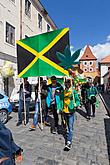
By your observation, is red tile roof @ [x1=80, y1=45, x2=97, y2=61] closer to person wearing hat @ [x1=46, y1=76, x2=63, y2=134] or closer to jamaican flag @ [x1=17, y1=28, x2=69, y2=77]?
jamaican flag @ [x1=17, y1=28, x2=69, y2=77]

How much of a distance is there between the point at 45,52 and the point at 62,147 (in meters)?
3.57

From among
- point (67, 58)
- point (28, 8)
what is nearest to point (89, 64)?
point (28, 8)

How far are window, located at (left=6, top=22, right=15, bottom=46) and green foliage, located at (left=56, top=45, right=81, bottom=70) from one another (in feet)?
32.6

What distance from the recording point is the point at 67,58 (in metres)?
8.16

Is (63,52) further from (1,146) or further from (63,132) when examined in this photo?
(1,146)

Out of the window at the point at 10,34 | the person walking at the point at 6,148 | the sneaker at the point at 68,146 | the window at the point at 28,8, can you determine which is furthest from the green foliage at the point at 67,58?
the window at the point at 28,8

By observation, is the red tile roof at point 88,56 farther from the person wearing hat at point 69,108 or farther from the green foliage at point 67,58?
the person wearing hat at point 69,108

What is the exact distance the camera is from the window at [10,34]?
17395mm

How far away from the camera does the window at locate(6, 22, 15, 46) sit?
17.4m

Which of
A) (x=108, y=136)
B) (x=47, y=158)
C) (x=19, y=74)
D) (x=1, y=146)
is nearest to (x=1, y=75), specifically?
(x=19, y=74)

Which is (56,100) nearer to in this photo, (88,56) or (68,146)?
(68,146)

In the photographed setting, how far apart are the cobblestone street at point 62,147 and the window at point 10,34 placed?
10.1 metres

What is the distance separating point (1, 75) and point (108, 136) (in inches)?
392

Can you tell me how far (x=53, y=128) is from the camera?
28.0ft
